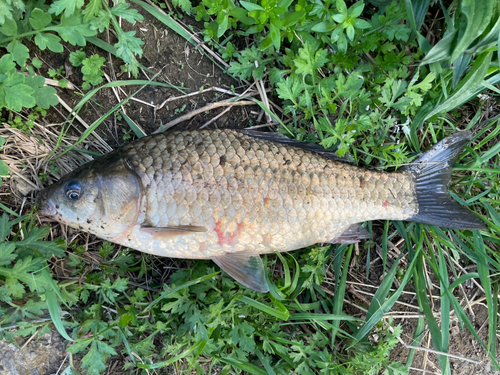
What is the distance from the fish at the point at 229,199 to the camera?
249 centimetres

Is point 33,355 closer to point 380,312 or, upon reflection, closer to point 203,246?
point 203,246

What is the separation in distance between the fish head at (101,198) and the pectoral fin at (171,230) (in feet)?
0.51

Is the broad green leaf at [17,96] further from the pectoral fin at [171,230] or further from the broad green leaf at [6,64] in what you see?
the pectoral fin at [171,230]

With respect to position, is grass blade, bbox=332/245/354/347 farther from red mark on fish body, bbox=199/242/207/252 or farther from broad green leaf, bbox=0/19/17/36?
broad green leaf, bbox=0/19/17/36

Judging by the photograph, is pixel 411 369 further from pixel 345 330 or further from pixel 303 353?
pixel 303 353

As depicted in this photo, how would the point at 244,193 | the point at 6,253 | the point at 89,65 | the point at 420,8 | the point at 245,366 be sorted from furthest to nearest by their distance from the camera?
the point at 420,8
the point at 89,65
the point at 245,366
the point at 244,193
the point at 6,253

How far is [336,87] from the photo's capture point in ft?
9.20

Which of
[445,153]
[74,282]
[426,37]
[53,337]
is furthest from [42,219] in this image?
[426,37]

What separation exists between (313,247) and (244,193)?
858 mm

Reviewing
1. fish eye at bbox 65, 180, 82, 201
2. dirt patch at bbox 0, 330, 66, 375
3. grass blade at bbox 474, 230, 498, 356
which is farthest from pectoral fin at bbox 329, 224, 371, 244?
dirt patch at bbox 0, 330, 66, 375

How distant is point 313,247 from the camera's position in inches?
115

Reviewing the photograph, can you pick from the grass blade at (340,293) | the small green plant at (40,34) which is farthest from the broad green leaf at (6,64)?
the grass blade at (340,293)

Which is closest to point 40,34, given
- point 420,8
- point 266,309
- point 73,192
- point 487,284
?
point 73,192

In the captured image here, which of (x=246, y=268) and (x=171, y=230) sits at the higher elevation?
(x=171, y=230)
